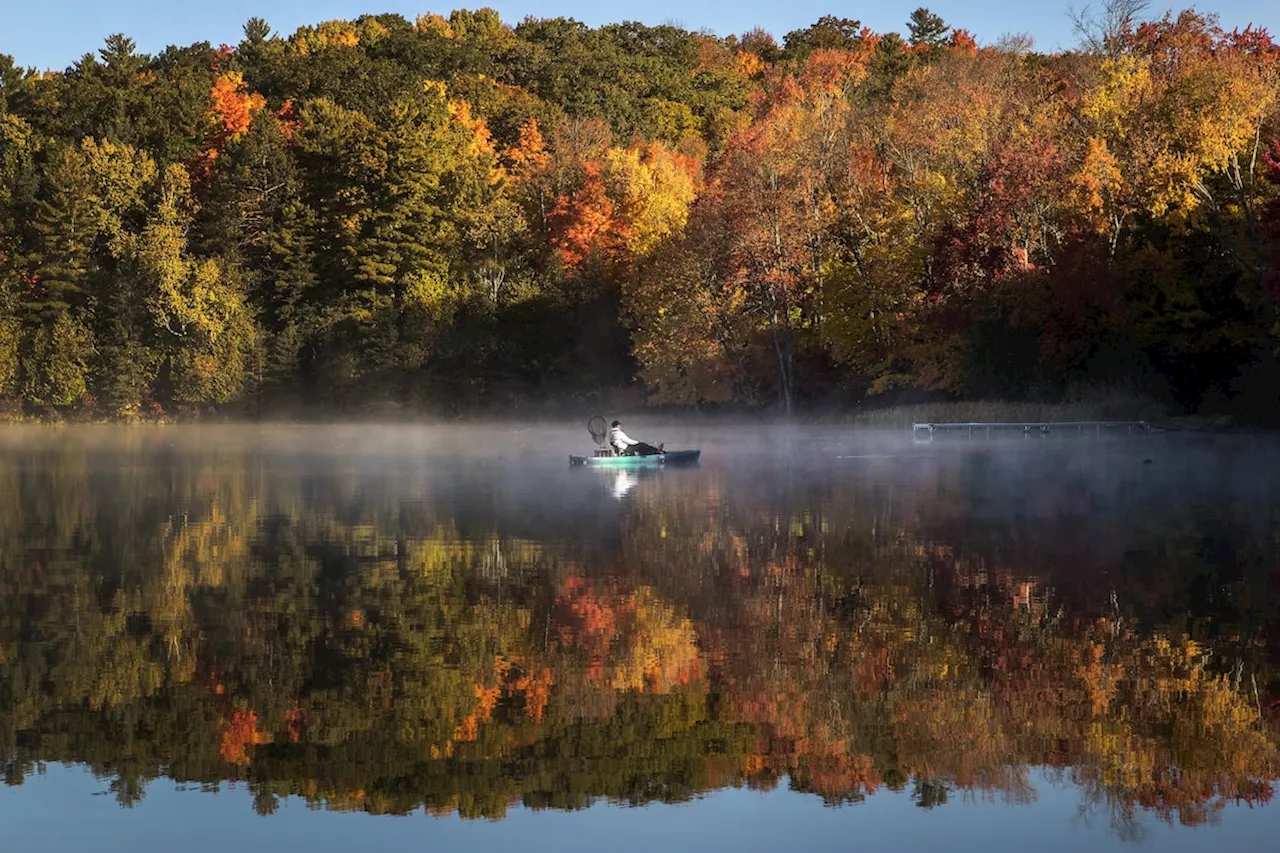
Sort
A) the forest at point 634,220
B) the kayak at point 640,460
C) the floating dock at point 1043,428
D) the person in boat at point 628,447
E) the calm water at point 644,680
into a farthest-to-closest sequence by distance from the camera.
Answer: the forest at point 634,220 → the floating dock at point 1043,428 → the person in boat at point 628,447 → the kayak at point 640,460 → the calm water at point 644,680

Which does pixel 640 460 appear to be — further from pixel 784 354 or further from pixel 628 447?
pixel 784 354

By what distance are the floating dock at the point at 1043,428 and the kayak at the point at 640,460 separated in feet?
46.2

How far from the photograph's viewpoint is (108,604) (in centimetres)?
1574

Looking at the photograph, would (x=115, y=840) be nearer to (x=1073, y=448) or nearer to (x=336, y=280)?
(x=1073, y=448)

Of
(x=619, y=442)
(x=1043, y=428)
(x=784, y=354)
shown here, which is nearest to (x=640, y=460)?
(x=619, y=442)

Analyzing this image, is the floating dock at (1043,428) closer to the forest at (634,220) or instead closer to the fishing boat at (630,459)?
the forest at (634,220)

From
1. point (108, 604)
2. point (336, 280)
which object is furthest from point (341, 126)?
point (108, 604)

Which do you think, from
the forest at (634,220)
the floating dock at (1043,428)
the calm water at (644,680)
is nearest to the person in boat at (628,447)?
the calm water at (644,680)

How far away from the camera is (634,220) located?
7750 centimetres

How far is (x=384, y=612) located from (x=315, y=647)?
1.80 m

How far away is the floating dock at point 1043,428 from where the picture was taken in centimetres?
4972

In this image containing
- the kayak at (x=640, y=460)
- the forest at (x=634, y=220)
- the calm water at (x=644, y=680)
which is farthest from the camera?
the forest at (x=634, y=220)

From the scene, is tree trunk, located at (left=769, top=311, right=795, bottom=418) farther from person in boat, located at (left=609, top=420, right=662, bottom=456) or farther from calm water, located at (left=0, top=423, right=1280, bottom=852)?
calm water, located at (left=0, top=423, right=1280, bottom=852)

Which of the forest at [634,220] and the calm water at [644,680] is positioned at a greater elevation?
the forest at [634,220]
